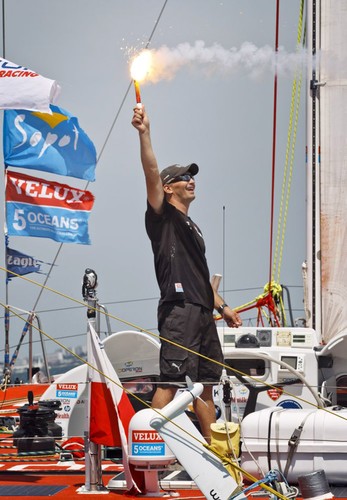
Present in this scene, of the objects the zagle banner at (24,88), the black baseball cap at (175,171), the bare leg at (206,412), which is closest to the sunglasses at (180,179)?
the black baseball cap at (175,171)

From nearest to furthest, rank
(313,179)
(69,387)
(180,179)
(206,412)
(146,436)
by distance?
(146,436) → (206,412) → (180,179) → (69,387) → (313,179)

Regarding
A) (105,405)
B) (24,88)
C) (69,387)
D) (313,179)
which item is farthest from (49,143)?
(105,405)

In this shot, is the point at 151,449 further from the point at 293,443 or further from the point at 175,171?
the point at 175,171

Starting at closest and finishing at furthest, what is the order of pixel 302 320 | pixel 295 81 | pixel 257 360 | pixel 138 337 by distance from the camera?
pixel 138 337 < pixel 257 360 < pixel 302 320 < pixel 295 81

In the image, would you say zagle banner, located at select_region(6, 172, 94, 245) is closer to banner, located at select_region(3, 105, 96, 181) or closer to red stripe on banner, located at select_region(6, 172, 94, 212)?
red stripe on banner, located at select_region(6, 172, 94, 212)

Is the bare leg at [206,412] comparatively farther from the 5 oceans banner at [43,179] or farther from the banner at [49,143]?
the banner at [49,143]

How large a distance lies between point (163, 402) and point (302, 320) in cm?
527

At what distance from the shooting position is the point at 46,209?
16.9 m

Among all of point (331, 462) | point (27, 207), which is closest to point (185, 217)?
point (331, 462)

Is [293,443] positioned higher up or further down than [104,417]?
further down

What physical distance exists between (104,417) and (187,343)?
2.38ft

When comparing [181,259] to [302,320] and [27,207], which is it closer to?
[302,320]

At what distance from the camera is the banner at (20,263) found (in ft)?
54.1

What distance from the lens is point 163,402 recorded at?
266 inches
